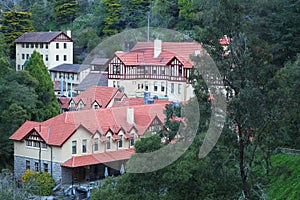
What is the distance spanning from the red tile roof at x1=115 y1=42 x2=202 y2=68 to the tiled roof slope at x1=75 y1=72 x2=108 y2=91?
250 cm

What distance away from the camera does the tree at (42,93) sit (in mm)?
27922

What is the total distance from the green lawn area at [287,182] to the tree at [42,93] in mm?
13491

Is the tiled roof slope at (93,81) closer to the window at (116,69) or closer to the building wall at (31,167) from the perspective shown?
the window at (116,69)

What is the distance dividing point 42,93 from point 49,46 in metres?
13.9

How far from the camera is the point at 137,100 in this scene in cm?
2980

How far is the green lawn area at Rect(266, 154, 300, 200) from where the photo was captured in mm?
15860

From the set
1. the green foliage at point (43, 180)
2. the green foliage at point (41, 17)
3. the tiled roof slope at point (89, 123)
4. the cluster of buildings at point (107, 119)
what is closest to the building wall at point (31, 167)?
the cluster of buildings at point (107, 119)

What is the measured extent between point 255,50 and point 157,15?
31.0 meters

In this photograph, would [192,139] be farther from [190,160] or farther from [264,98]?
[264,98]

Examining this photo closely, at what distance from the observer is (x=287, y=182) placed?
54.6 feet

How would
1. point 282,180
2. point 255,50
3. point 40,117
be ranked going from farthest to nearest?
point 40,117
point 282,180
point 255,50

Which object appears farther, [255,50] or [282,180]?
[282,180]

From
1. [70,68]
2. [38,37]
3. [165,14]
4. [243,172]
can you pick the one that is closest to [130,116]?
[243,172]

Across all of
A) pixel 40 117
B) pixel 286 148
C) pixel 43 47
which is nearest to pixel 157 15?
pixel 43 47
